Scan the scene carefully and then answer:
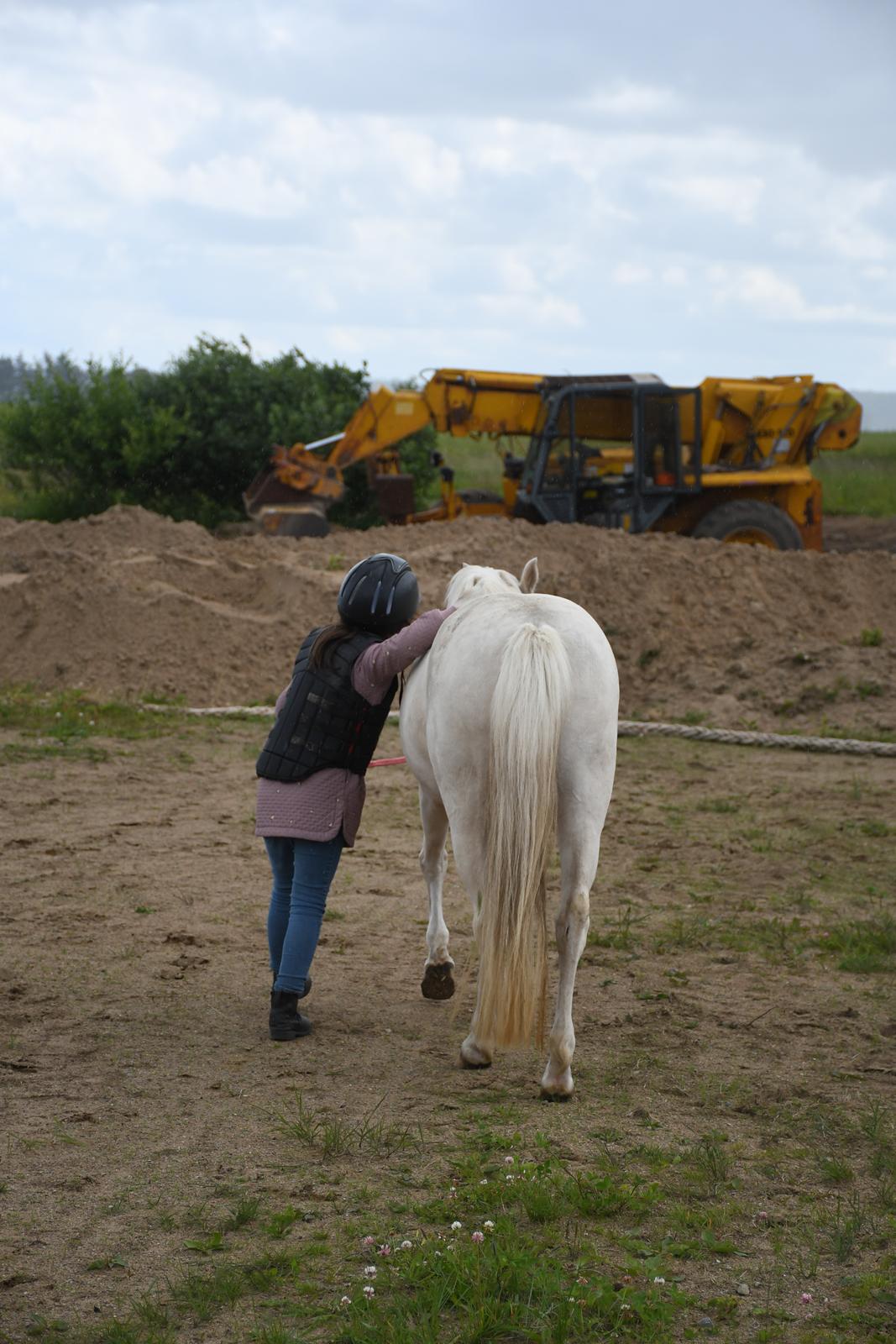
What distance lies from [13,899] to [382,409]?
39.1 ft

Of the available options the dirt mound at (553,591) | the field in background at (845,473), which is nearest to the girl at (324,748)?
the dirt mound at (553,591)

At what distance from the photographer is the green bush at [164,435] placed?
2072cm

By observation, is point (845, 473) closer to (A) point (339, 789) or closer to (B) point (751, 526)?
(B) point (751, 526)

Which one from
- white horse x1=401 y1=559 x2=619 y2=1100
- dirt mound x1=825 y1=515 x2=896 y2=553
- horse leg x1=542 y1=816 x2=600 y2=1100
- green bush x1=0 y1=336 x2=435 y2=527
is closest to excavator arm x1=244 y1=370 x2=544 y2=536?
green bush x1=0 y1=336 x2=435 y2=527

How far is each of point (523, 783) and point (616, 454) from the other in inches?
506

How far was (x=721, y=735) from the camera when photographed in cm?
934

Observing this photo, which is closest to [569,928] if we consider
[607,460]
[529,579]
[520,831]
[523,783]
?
[520,831]

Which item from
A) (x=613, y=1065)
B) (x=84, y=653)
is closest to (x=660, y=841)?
(x=613, y=1065)

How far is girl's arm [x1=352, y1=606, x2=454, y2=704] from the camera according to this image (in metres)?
4.04

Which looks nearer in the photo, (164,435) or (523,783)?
(523,783)

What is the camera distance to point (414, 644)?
4039 millimetres

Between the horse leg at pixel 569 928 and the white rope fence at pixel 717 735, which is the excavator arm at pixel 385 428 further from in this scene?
the horse leg at pixel 569 928

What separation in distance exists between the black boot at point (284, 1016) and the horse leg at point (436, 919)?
2.03 feet

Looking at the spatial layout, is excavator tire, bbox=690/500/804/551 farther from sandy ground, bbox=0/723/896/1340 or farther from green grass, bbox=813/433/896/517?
sandy ground, bbox=0/723/896/1340
